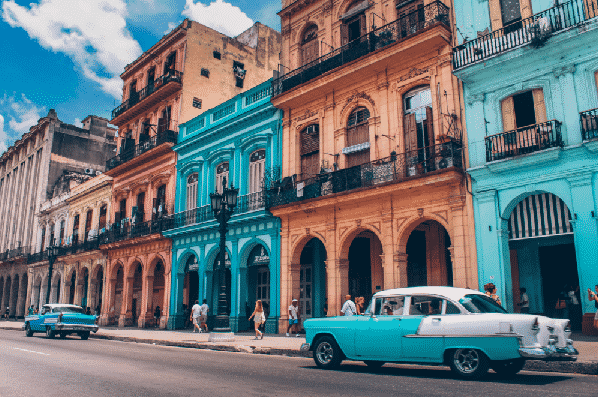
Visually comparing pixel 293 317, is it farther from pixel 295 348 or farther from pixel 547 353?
pixel 547 353

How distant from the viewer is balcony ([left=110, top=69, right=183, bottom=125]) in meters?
27.1

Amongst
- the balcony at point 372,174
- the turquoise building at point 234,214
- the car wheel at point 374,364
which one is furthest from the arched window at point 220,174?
the car wheel at point 374,364

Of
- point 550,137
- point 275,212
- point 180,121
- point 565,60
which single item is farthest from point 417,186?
point 180,121

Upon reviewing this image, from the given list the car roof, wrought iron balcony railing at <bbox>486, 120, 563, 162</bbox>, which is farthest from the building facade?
the car roof

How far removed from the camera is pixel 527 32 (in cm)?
1340

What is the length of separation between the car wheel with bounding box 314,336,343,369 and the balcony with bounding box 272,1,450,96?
33.9ft

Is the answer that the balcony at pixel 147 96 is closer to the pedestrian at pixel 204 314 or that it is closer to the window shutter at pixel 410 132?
the pedestrian at pixel 204 314

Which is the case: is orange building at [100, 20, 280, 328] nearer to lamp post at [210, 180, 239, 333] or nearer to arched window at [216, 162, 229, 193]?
arched window at [216, 162, 229, 193]

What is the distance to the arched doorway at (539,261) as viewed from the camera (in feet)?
44.7

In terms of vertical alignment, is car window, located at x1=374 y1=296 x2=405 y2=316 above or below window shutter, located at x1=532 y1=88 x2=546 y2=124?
below

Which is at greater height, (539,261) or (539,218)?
(539,218)

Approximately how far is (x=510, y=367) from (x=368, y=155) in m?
10.2

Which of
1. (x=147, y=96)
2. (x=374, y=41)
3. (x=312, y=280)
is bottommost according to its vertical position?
(x=312, y=280)

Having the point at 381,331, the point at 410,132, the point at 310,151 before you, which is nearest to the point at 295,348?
the point at 381,331
